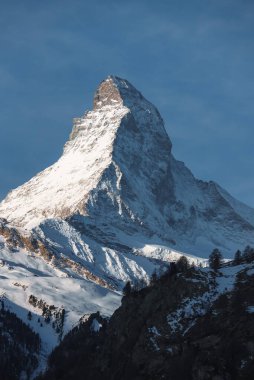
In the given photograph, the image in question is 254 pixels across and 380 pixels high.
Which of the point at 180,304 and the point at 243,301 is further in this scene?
the point at 180,304

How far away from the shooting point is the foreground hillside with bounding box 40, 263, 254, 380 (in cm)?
11788

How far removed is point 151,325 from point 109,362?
38.8 feet

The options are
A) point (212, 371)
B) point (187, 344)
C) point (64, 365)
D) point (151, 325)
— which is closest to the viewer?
point (212, 371)

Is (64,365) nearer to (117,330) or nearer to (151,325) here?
(117,330)

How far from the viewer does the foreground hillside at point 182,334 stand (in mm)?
117875

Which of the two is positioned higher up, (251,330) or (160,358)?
(251,330)

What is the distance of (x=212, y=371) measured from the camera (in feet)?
380

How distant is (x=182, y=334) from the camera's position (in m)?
135

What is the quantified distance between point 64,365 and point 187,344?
5528 centimetres

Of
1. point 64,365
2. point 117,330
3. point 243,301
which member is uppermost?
point 243,301

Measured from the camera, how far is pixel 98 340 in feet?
602

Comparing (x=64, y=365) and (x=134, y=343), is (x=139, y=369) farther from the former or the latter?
(x=64, y=365)

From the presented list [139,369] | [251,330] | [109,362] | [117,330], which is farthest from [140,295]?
[251,330]

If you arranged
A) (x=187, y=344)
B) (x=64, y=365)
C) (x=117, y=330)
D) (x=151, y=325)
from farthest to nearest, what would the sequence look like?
(x=64, y=365), (x=117, y=330), (x=151, y=325), (x=187, y=344)
